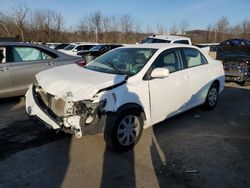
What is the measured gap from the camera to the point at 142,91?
4.22 m

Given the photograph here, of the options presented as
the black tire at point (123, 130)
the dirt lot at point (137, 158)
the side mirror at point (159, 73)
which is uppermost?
the side mirror at point (159, 73)

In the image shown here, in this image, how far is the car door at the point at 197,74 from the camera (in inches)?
212

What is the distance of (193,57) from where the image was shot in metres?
5.68

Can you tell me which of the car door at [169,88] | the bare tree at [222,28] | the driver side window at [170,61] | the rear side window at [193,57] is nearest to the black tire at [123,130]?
the car door at [169,88]

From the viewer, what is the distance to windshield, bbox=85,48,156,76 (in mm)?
4532

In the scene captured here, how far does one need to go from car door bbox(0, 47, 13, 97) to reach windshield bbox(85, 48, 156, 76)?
2.41 metres

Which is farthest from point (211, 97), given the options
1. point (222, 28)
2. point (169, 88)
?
point (222, 28)

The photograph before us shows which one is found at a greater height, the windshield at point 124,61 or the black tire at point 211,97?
the windshield at point 124,61

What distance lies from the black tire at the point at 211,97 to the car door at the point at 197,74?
0.62 ft

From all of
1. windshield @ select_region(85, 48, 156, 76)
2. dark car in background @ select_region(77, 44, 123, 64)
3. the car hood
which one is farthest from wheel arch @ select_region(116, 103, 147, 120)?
dark car in background @ select_region(77, 44, 123, 64)

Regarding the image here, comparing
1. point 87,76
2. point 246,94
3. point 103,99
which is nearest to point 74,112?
point 103,99

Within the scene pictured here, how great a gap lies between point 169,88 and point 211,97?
2.01m

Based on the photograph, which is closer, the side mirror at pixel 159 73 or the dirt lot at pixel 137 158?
the dirt lot at pixel 137 158

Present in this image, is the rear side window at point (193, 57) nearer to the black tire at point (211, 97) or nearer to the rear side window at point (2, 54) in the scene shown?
the black tire at point (211, 97)
